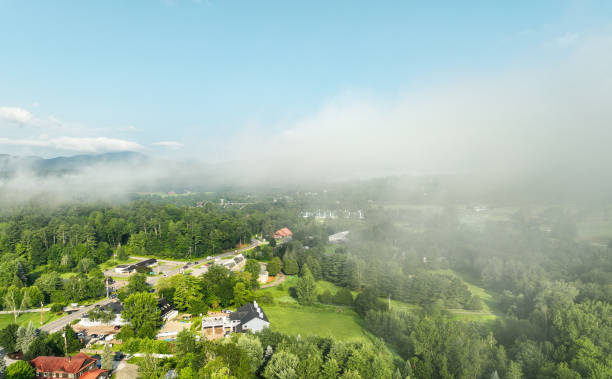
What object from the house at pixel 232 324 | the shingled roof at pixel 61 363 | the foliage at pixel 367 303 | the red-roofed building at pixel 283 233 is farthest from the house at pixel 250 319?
the red-roofed building at pixel 283 233

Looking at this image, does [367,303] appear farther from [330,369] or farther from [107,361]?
[107,361]

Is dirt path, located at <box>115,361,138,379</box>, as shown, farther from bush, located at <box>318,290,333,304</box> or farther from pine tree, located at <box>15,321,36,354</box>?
bush, located at <box>318,290,333,304</box>

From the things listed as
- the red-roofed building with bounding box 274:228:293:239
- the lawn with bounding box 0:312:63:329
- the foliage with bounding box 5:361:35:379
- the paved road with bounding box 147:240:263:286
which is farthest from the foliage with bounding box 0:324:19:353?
the red-roofed building with bounding box 274:228:293:239

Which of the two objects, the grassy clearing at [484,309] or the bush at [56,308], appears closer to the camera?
the bush at [56,308]

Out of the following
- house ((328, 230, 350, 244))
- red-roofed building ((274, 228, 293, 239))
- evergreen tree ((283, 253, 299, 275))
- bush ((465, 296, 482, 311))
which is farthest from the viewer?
red-roofed building ((274, 228, 293, 239))

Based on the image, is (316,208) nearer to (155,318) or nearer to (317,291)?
(317,291)

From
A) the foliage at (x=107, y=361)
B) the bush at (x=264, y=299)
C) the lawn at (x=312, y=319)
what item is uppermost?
the foliage at (x=107, y=361)

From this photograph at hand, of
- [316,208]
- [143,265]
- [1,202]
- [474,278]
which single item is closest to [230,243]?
[143,265]

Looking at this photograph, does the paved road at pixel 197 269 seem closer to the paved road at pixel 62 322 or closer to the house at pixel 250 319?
the paved road at pixel 62 322
